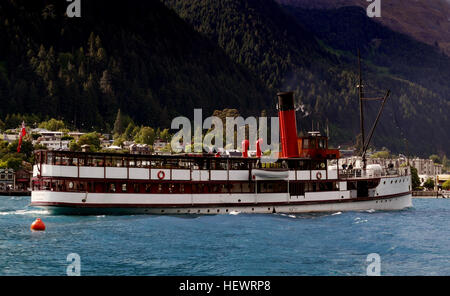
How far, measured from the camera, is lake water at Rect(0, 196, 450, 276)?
2523cm

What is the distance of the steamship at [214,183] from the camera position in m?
42.8

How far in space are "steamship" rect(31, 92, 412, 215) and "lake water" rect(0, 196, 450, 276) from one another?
87.8 inches

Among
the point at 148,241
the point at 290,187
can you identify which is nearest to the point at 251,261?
the point at 148,241

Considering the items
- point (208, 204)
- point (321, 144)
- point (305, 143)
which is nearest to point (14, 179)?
point (208, 204)

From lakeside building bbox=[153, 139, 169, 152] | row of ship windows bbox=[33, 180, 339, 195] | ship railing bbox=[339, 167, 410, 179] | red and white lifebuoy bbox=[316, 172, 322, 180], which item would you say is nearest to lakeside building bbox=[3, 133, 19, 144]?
lakeside building bbox=[153, 139, 169, 152]

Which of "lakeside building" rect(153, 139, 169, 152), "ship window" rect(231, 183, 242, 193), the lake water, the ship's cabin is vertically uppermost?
"lakeside building" rect(153, 139, 169, 152)

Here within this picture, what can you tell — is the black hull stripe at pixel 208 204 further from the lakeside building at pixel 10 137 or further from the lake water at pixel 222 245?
the lakeside building at pixel 10 137

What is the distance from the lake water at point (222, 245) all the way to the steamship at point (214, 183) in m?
2.23

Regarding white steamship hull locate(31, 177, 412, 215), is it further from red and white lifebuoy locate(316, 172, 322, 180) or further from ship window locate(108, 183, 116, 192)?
red and white lifebuoy locate(316, 172, 322, 180)

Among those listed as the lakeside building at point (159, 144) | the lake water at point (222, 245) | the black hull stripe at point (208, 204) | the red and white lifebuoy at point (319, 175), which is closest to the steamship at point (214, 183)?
the black hull stripe at point (208, 204)

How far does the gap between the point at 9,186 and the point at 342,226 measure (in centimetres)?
9799

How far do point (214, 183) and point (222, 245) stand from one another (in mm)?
16645

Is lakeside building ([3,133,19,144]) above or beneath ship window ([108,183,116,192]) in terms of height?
above
